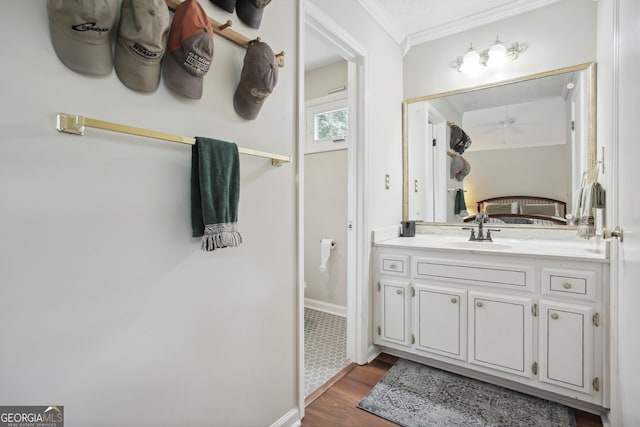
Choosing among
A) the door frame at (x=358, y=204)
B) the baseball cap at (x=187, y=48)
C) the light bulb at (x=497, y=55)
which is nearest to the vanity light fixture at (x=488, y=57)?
the light bulb at (x=497, y=55)

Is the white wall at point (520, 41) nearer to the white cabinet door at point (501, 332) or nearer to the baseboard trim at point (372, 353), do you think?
the white cabinet door at point (501, 332)

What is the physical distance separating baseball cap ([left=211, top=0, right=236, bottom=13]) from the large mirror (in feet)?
5.87

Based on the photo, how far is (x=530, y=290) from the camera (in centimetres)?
176

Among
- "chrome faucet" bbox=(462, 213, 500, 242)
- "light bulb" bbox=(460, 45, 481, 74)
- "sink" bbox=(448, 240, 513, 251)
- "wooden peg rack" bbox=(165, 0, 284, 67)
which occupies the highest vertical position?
"light bulb" bbox=(460, 45, 481, 74)

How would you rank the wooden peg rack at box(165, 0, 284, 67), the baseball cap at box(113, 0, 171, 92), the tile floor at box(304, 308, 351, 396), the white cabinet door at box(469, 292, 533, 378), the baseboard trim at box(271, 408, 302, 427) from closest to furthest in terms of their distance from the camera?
1. the baseball cap at box(113, 0, 171, 92)
2. the wooden peg rack at box(165, 0, 284, 67)
3. the baseboard trim at box(271, 408, 302, 427)
4. the white cabinet door at box(469, 292, 533, 378)
5. the tile floor at box(304, 308, 351, 396)

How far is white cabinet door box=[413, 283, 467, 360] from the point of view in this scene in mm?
1956

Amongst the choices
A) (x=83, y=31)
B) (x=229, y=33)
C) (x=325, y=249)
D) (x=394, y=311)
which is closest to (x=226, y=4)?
(x=229, y=33)

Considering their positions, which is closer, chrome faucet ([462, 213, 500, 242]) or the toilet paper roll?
chrome faucet ([462, 213, 500, 242])

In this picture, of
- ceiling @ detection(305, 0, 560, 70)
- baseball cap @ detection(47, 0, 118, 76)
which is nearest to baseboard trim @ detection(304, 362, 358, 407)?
baseball cap @ detection(47, 0, 118, 76)

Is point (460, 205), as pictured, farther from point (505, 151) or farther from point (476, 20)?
point (476, 20)

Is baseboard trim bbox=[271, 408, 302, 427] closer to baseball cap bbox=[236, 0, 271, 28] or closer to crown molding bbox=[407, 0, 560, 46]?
baseball cap bbox=[236, 0, 271, 28]

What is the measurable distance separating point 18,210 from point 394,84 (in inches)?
98.1

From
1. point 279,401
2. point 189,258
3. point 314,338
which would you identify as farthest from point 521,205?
point 189,258

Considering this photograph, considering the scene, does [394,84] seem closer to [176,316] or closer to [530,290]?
[530,290]
